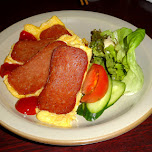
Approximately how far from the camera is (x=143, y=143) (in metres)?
2.07

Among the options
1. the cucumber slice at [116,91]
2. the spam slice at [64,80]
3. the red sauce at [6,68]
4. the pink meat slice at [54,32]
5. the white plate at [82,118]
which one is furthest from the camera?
the pink meat slice at [54,32]

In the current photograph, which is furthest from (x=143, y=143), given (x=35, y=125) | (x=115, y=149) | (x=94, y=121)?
(x=35, y=125)

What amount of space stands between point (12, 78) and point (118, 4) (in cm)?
234

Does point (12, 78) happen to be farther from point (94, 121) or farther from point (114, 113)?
point (114, 113)

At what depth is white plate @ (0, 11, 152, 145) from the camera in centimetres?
184

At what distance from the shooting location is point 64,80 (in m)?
2.16

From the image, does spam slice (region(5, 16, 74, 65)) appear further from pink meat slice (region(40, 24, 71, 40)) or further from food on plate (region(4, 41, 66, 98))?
food on plate (region(4, 41, 66, 98))

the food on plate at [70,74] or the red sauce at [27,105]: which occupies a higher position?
the food on plate at [70,74]

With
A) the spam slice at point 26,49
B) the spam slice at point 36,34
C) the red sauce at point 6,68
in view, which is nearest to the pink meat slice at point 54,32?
the spam slice at point 36,34

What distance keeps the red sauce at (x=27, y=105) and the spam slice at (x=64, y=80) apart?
0.09m

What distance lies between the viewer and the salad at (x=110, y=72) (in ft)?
7.34

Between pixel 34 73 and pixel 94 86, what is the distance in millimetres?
637

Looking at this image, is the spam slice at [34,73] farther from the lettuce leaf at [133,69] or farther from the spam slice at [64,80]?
the lettuce leaf at [133,69]

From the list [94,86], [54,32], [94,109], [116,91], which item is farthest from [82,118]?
[54,32]
